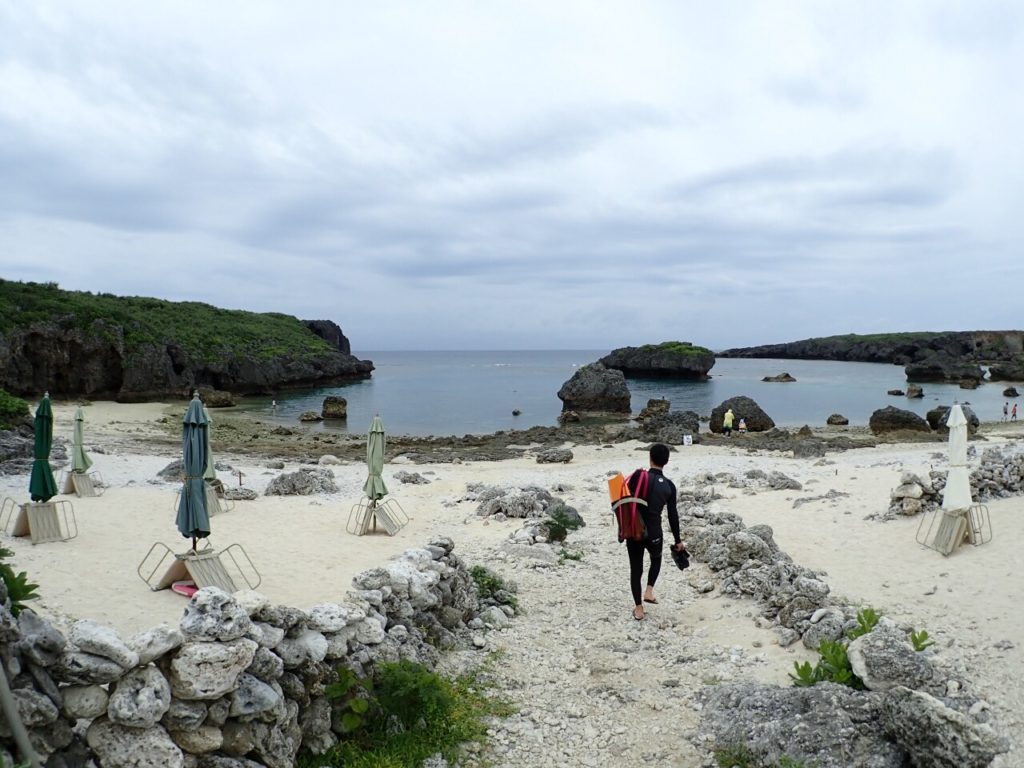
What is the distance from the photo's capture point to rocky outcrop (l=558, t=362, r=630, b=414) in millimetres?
57188

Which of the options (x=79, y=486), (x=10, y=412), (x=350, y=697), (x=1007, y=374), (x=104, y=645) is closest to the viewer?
(x=104, y=645)

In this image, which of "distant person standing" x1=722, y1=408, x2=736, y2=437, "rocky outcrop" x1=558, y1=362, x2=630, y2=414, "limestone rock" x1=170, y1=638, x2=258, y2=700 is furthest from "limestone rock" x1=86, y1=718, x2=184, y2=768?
"rocky outcrop" x1=558, y1=362, x2=630, y2=414

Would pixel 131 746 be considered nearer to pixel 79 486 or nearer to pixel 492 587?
pixel 492 587

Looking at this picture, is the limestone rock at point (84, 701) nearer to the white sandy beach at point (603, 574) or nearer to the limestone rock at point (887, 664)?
the white sandy beach at point (603, 574)

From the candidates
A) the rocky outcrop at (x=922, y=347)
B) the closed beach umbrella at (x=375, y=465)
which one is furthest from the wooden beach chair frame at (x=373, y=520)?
the rocky outcrop at (x=922, y=347)

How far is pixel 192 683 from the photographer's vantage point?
471 cm

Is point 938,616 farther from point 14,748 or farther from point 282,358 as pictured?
point 282,358

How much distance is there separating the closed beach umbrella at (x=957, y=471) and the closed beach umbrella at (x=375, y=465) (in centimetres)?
1059

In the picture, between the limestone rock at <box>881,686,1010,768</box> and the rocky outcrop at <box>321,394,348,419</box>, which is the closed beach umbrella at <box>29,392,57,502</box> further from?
the rocky outcrop at <box>321,394,348,419</box>

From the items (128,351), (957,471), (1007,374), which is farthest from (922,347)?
(957,471)

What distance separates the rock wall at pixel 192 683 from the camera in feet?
14.0

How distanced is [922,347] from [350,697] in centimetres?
16434

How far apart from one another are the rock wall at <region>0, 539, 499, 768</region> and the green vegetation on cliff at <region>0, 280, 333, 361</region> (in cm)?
5694

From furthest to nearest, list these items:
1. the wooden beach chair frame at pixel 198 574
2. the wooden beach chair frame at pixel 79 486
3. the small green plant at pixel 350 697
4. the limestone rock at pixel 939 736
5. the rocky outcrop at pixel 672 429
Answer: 1. the rocky outcrop at pixel 672 429
2. the wooden beach chair frame at pixel 79 486
3. the wooden beach chair frame at pixel 198 574
4. the small green plant at pixel 350 697
5. the limestone rock at pixel 939 736
